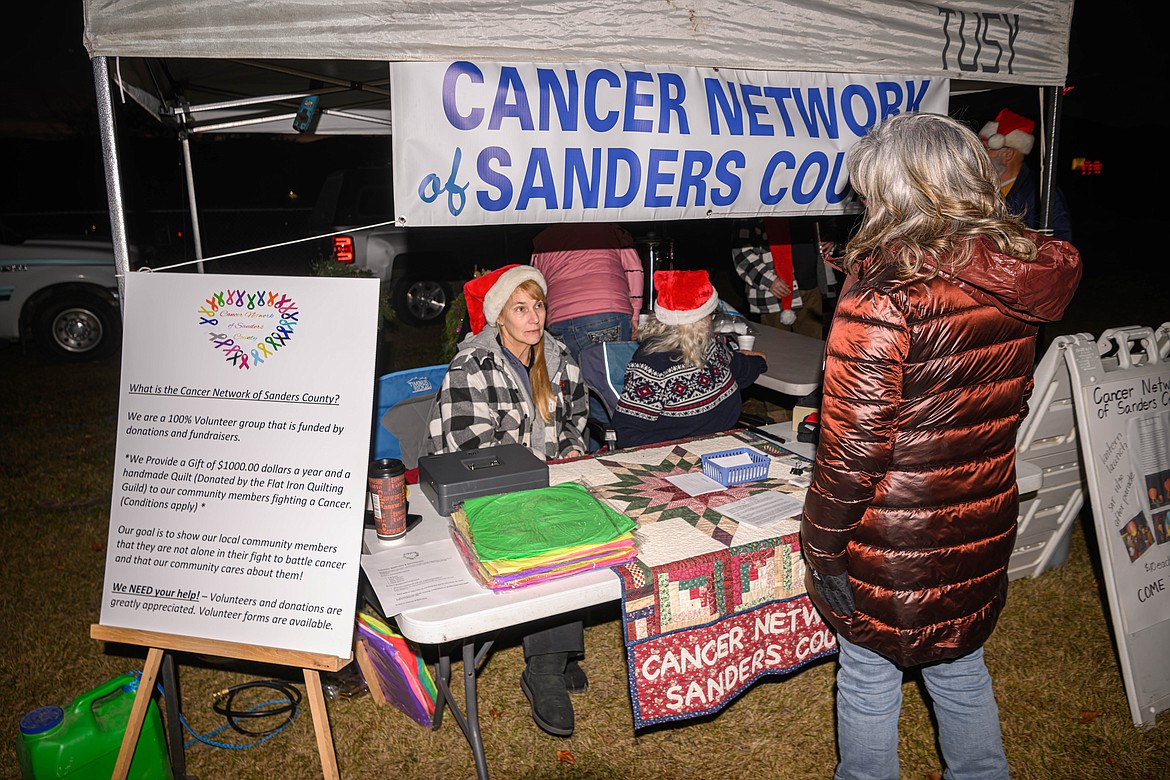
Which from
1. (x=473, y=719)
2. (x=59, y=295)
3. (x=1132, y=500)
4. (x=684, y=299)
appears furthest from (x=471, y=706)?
(x=59, y=295)

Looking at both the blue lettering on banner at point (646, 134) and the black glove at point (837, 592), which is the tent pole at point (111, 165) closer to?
the blue lettering on banner at point (646, 134)

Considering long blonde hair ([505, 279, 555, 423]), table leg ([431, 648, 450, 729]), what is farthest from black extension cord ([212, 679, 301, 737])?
long blonde hair ([505, 279, 555, 423])

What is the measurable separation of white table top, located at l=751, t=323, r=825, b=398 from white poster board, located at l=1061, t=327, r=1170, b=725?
1162 mm

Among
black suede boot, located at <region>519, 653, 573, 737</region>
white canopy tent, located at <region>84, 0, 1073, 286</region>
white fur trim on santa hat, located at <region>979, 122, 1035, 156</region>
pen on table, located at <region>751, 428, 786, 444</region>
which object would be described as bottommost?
black suede boot, located at <region>519, 653, 573, 737</region>

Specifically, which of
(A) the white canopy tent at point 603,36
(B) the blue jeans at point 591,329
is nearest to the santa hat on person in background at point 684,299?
(A) the white canopy tent at point 603,36

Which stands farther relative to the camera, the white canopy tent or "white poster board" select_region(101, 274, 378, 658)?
the white canopy tent

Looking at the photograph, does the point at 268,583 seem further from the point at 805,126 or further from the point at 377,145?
the point at 377,145

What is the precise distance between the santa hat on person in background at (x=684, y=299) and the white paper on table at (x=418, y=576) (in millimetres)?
1648

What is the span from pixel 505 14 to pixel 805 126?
126cm

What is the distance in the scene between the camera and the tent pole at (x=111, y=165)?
2197 millimetres

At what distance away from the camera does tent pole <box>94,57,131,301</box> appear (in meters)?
2.20

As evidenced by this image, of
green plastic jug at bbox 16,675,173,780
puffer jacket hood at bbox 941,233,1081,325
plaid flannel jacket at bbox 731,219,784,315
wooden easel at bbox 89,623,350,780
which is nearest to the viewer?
puffer jacket hood at bbox 941,233,1081,325

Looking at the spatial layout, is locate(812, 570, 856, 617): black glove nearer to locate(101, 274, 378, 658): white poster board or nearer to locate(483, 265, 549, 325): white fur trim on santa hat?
locate(101, 274, 378, 658): white poster board

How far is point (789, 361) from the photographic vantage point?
14.7 feet
